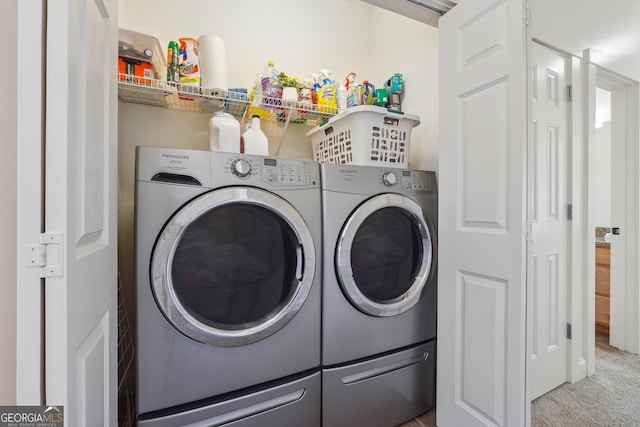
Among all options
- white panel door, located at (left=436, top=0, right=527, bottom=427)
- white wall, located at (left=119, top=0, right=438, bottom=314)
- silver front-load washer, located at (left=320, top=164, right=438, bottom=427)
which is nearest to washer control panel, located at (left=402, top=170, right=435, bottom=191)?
silver front-load washer, located at (left=320, top=164, right=438, bottom=427)

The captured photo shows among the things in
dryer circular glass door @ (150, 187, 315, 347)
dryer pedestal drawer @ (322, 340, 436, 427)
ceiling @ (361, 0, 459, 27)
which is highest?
ceiling @ (361, 0, 459, 27)

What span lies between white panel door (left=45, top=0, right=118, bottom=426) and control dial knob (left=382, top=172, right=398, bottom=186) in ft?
3.39

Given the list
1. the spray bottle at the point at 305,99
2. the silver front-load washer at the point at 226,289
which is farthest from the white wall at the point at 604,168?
the silver front-load washer at the point at 226,289

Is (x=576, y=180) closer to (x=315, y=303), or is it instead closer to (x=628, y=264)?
(x=628, y=264)

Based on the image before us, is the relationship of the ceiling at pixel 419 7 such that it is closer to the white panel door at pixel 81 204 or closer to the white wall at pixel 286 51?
the white wall at pixel 286 51

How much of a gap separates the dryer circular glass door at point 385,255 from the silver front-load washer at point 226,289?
15 centimetres

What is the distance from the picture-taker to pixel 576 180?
1.61 m

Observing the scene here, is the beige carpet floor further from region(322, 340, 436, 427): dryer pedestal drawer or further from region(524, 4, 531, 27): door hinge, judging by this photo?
region(524, 4, 531, 27): door hinge

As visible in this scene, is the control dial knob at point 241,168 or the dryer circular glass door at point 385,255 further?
the dryer circular glass door at point 385,255

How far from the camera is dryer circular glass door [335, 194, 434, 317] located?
122 centimetres

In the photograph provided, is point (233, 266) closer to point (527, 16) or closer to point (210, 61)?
point (210, 61)

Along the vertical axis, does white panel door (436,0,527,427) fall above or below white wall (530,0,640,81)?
below

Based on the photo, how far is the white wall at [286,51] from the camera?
1562 mm
